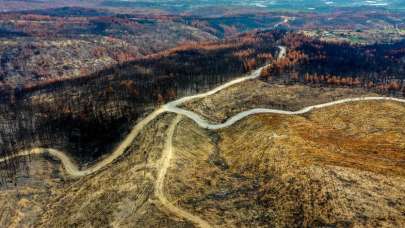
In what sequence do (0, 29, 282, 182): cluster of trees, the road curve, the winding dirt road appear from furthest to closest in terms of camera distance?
(0, 29, 282, 182): cluster of trees < the road curve < the winding dirt road

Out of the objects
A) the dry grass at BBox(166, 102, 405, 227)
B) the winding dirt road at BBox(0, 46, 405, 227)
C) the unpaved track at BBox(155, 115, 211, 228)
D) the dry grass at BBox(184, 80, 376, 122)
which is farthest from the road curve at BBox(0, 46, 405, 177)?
the unpaved track at BBox(155, 115, 211, 228)

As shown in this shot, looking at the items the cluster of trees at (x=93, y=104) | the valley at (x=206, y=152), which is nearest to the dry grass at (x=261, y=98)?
the valley at (x=206, y=152)

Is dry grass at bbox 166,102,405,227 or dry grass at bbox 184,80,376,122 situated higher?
dry grass at bbox 184,80,376,122

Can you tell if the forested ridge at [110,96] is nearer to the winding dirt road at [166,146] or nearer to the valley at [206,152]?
the valley at [206,152]

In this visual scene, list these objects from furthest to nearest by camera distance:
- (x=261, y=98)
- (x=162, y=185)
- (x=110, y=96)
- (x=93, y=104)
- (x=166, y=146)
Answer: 1. (x=110, y=96)
2. (x=261, y=98)
3. (x=93, y=104)
4. (x=166, y=146)
5. (x=162, y=185)

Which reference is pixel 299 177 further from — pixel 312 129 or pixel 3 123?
pixel 3 123

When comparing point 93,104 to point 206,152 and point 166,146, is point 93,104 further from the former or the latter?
point 206,152

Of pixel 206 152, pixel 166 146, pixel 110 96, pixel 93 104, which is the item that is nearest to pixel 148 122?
pixel 166 146

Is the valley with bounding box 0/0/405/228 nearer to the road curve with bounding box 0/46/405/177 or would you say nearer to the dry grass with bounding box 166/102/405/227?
the dry grass with bounding box 166/102/405/227
